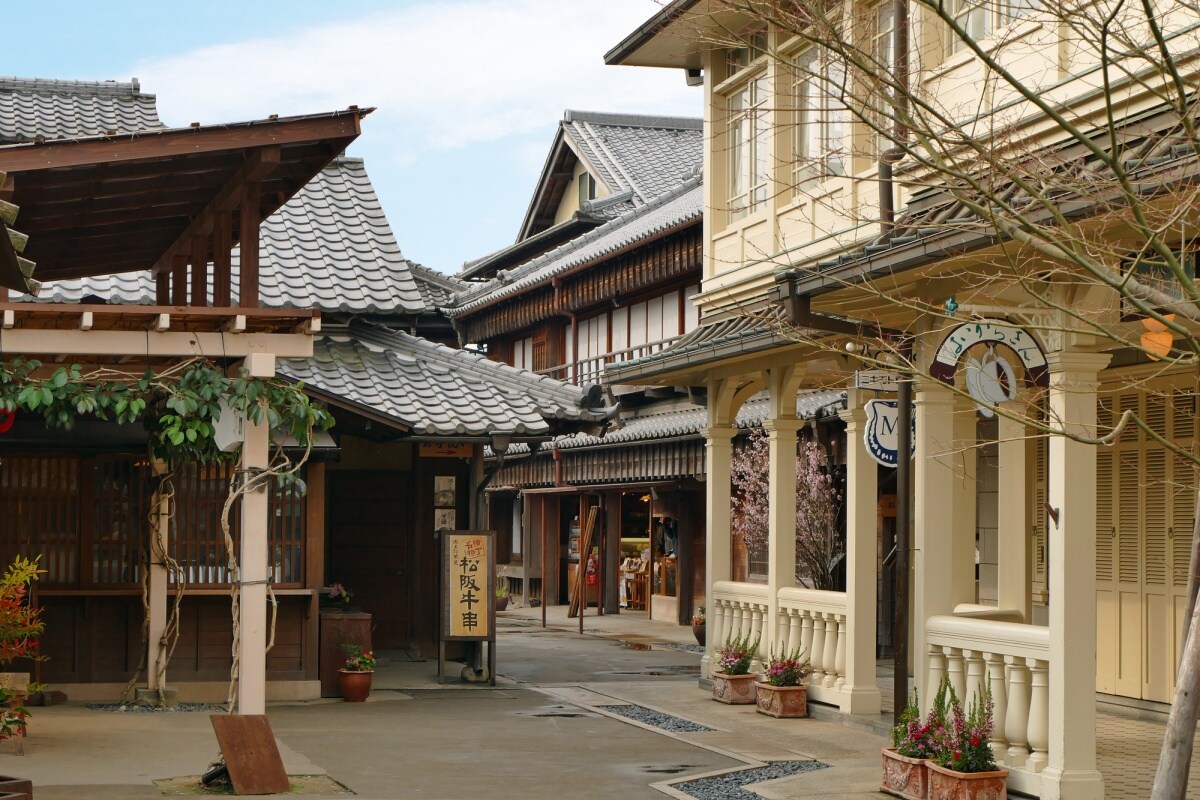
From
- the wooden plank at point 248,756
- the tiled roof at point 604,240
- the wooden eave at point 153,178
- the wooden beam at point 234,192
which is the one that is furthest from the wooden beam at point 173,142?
the tiled roof at point 604,240

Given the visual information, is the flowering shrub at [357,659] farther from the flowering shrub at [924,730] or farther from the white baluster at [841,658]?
the flowering shrub at [924,730]

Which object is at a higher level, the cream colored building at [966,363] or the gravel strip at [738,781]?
the cream colored building at [966,363]

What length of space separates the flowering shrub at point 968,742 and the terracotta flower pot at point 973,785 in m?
0.08

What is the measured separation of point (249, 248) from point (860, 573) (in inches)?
250

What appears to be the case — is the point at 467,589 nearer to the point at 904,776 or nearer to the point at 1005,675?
the point at 904,776

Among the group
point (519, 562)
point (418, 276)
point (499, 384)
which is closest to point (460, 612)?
point (499, 384)

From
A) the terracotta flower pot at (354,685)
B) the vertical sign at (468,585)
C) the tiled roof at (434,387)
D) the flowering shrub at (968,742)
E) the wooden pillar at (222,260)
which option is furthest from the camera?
the vertical sign at (468,585)

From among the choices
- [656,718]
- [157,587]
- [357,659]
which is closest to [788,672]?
[656,718]

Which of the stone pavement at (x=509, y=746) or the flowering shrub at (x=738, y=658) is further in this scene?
the flowering shrub at (x=738, y=658)

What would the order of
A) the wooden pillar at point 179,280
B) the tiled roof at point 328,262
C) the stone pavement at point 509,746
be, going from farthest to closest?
the tiled roof at point 328,262
the wooden pillar at point 179,280
the stone pavement at point 509,746

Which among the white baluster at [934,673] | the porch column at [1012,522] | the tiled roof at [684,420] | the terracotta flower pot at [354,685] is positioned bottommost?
the terracotta flower pot at [354,685]

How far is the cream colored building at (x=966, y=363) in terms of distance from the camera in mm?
9094

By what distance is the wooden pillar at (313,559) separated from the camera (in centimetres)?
1616

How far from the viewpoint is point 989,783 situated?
9883 millimetres
